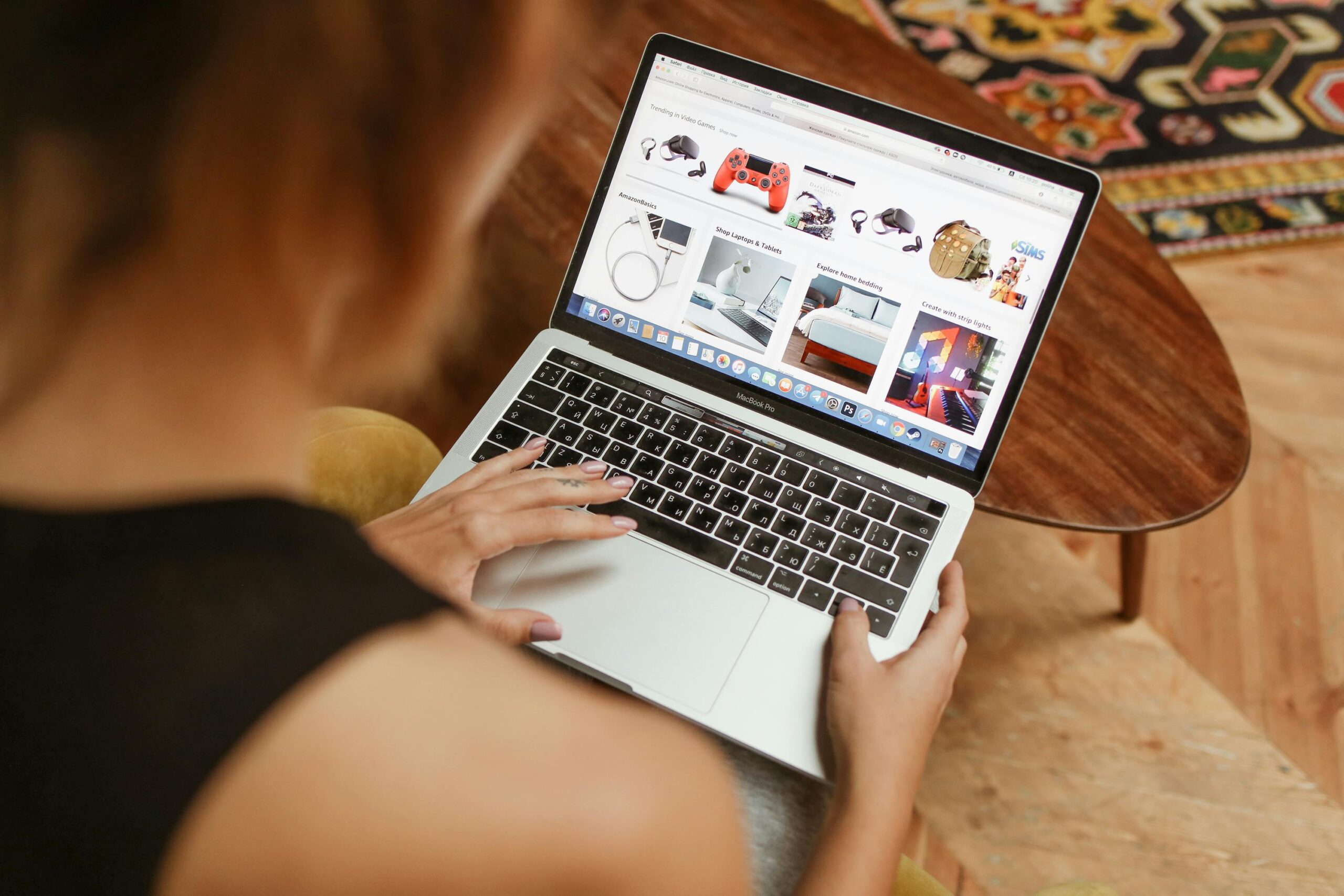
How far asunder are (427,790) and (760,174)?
65cm

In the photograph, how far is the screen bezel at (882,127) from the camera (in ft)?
2.58

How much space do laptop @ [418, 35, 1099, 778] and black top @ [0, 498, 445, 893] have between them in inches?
17.1

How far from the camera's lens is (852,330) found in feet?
2.77

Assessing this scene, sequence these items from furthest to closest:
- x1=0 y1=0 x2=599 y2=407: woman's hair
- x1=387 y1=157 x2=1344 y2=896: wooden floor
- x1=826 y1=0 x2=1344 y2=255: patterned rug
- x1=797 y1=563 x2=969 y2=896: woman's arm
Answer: x1=826 y1=0 x2=1344 y2=255: patterned rug < x1=387 y1=157 x2=1344 y2=896: wooden floor < x1=797 y1=563 x2=969 y2=896: woman's arm < x1=0 y1=0 x2=599 y2=407: woman's hair

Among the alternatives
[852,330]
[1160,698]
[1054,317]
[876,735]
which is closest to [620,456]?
[852,330]

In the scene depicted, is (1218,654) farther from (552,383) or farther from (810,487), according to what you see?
(552,383)

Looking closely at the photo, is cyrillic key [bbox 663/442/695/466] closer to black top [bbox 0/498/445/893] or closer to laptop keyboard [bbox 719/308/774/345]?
laptop keyboard [bbox 719/308/774/345]

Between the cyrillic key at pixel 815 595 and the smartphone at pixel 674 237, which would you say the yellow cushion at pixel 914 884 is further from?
the smartphone at pixel 674 237

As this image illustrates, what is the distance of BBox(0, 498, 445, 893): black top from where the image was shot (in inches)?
13.4

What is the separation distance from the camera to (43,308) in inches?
14.8

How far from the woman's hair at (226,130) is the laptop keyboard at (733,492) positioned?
0.50 meters

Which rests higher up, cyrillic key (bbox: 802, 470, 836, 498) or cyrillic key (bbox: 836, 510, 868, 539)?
cyrillic key (bbox: 802, 470, 836, 498)

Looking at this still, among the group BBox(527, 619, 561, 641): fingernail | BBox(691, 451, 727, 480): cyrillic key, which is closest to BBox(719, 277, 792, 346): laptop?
BBox(691, 451, 727, 480): cyrillic key

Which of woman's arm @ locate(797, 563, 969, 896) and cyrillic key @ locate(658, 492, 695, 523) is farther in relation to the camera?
cyrillic key @ locate(658, 492, 695, 523)
